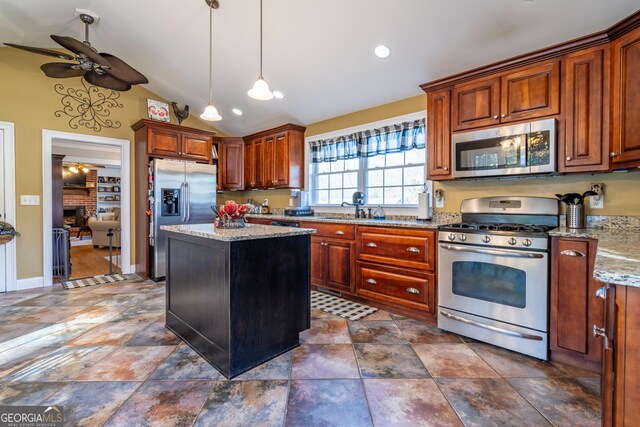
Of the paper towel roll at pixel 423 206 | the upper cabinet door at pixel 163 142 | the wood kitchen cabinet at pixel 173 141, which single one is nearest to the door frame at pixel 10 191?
the wood kitchen cabinet at pixel 173 141

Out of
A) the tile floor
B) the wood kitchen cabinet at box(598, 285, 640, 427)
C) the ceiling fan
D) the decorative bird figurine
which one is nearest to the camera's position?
the wood kitchen cabinet at box(598, 285, 640, 427)

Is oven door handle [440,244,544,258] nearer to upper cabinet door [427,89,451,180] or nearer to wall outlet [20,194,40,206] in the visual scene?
upper cabinet door [427,89,451,180]

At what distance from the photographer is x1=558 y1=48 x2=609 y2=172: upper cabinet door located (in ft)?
6.97

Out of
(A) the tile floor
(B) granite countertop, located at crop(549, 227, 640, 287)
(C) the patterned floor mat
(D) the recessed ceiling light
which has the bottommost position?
(A) the tile floor

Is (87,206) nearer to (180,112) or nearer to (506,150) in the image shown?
(180,112)

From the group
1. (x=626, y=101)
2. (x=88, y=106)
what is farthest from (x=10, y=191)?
(x=626, y=101)

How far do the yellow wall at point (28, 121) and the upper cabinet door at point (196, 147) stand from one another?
5.05 ft

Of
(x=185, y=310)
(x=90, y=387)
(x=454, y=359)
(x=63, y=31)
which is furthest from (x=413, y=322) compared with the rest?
(x=63, y=31)

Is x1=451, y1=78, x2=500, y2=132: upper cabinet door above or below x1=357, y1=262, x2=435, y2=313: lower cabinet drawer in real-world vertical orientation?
above

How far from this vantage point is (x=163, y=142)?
14.6 feet

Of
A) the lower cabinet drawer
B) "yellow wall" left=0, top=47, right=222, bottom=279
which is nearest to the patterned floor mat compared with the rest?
the lower cabinet drawer

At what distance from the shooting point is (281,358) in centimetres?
215

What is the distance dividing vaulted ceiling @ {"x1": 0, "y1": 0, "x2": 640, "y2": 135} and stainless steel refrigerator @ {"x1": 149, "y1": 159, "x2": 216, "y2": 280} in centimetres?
125

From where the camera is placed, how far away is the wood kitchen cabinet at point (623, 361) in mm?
806
